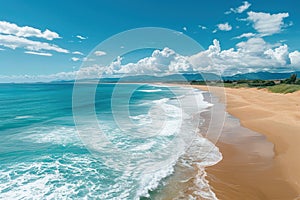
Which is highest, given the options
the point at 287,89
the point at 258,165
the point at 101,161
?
the point at 101,161

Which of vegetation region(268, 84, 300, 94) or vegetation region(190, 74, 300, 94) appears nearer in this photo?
vegetation region(268, 84, 300, 94)

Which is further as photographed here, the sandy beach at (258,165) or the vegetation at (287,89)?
the vegetation at (287,89)

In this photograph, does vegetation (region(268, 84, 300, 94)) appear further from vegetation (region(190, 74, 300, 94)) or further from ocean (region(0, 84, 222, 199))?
ocean (region(0, 84, 222, 199))

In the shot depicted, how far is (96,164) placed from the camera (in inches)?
355

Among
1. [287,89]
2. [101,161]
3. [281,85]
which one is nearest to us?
[101,161]

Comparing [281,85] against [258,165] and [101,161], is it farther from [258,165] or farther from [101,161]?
[101,161]

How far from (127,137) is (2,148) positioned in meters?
7.04

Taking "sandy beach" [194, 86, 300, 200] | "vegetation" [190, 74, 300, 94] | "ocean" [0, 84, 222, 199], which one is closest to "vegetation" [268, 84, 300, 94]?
"vegetation" [190, 74, 300, 94]

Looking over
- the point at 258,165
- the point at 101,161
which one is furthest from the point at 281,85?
the point at 101,161

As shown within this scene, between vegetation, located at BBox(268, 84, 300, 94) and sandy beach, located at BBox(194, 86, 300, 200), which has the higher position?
sandy beach, located at BBox(194, 86, 300, 200)

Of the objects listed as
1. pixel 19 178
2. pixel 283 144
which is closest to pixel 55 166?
pixel 19 178

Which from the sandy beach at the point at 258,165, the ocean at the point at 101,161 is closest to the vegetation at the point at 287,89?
the sandy beach at the point at 258,165

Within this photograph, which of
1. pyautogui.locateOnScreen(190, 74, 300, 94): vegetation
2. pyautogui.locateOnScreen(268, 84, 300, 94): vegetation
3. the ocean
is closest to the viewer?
the ocean

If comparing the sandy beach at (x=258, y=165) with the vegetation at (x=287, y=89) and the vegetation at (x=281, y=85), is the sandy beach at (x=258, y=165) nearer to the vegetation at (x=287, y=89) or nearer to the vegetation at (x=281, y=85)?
the vegetation at (x=287, y=89)
